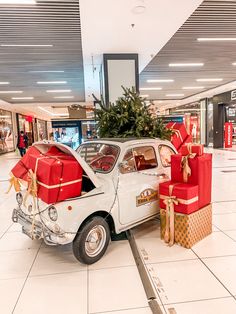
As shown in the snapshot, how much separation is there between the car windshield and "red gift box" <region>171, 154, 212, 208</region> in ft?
2.56

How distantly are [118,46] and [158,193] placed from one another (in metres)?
3.95

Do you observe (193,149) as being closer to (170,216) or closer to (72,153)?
(170,216)

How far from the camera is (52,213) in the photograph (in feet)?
8.13

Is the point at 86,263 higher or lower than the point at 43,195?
lower

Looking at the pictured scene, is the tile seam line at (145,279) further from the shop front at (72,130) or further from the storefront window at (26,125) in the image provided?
the storefront window at (26,125)

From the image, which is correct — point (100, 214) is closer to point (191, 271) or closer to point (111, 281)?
point (111, 281)

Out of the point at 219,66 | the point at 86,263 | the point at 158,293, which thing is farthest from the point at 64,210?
the point at 219,66

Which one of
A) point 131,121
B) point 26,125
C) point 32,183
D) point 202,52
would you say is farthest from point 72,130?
point 26,125

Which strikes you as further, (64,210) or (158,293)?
(64,210)

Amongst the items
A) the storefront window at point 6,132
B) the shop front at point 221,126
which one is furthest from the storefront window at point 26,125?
the shop front at point 221,126

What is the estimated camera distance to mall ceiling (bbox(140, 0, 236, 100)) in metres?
4.60

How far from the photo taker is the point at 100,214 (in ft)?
9.16

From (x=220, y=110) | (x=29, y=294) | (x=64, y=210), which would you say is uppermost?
(x=220, y=110)

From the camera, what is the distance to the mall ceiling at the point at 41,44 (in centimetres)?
416
